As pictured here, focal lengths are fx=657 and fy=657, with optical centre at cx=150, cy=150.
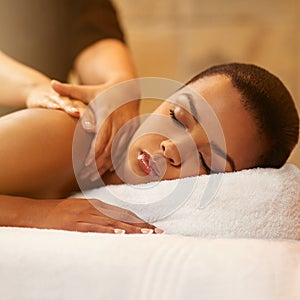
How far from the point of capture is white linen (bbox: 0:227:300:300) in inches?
19.9

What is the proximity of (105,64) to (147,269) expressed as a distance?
443 mm

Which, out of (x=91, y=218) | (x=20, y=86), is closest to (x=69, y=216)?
(x=91, y=218)

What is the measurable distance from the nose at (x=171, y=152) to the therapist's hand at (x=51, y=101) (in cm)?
12

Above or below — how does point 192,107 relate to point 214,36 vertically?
above

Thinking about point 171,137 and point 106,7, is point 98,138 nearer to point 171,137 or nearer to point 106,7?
point 171,137

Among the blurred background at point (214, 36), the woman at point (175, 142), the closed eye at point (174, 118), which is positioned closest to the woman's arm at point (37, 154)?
the woman at point (175, 142)

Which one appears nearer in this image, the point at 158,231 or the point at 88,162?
the point at 158,231

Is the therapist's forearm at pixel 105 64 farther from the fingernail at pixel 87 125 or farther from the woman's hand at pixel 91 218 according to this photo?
the woman's hand at pixel 91 218

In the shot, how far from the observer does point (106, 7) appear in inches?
41.0

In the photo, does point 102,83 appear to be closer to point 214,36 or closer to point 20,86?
point 20,86

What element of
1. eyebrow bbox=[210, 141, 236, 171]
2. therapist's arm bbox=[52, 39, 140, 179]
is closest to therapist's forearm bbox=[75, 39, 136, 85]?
therapist's arm bbox=[52, 39, 140, 179]

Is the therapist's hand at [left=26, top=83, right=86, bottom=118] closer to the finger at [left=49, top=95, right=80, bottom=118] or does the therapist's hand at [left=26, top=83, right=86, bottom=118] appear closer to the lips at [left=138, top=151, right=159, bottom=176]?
the finger at [left=49, top=95, right=80, bottom=118]

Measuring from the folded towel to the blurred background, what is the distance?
71 cm

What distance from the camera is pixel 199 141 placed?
70cm
